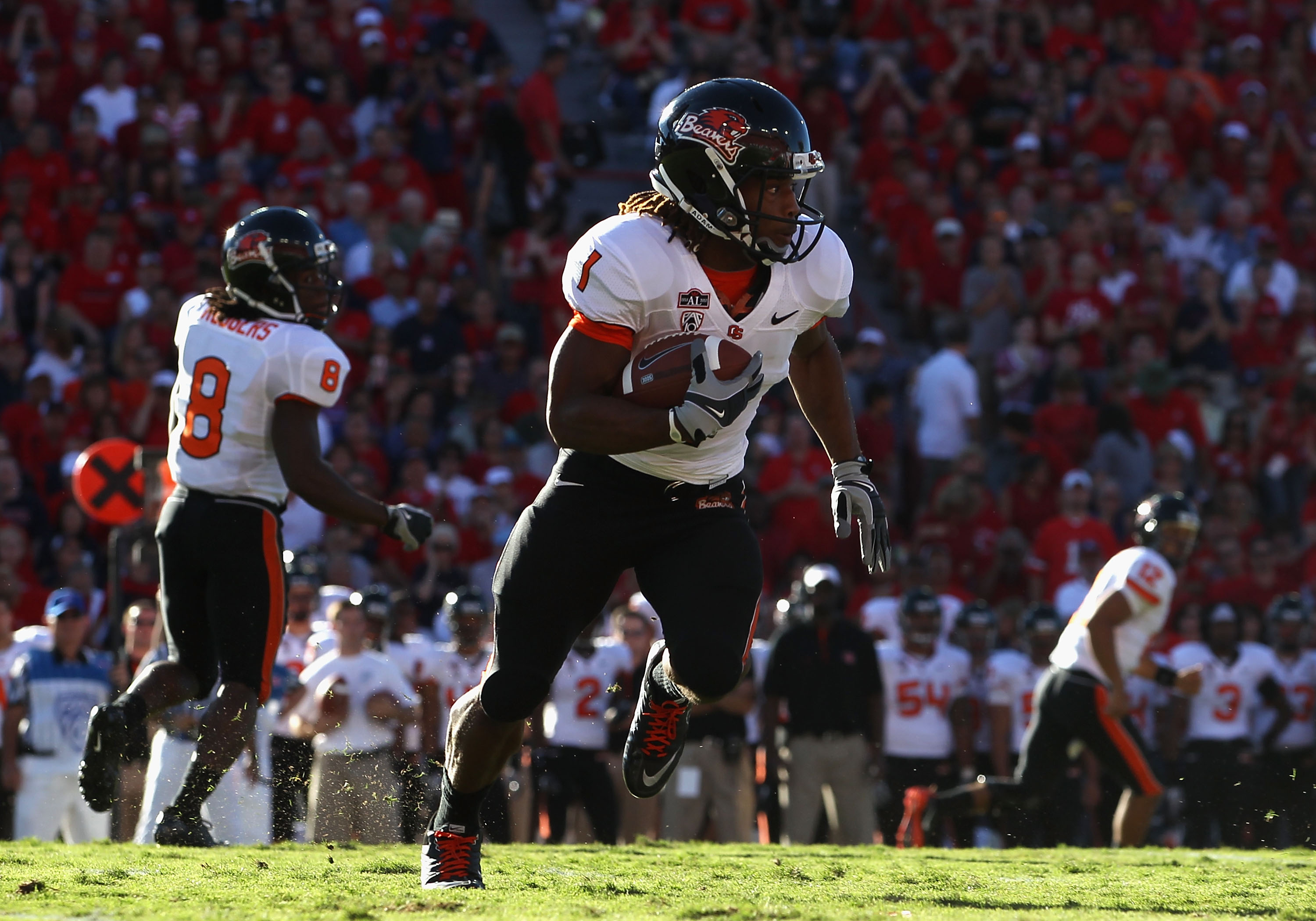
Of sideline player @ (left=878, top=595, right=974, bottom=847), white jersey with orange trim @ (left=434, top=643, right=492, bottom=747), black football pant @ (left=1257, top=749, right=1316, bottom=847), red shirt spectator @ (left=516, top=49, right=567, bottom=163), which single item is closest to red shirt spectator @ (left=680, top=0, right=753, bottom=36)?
red shirt spectator @ (left=516, top=49, right=567, bottom=163)

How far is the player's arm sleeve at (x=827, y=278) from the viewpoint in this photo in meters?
4.37

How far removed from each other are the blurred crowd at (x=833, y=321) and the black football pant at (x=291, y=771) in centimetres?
3

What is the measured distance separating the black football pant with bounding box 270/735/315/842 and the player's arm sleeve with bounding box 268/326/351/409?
9.67 feet

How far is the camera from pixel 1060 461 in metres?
11.4

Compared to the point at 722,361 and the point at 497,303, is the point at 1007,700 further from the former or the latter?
the point at 722,361

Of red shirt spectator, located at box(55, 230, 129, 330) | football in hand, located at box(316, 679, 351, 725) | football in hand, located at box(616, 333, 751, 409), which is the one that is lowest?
football in hand, located at box(316, 679, 351, 725)

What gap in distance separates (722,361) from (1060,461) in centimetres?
779

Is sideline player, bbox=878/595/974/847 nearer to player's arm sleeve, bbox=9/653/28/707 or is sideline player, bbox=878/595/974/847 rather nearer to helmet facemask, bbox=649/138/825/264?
player's arm sleeve, bbox=9/653/28/707

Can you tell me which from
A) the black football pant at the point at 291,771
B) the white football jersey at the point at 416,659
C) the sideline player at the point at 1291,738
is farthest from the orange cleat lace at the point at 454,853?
the sideline player at the point at 1291,738

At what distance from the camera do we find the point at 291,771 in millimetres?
8297

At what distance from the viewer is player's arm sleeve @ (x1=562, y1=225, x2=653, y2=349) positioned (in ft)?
13.5

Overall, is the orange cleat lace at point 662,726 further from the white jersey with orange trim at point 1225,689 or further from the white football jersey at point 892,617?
the white jersey with orange trim at point 1225,689

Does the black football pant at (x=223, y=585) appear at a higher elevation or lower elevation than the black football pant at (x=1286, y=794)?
higher

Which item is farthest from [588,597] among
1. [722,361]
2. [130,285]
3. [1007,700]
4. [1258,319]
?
[1258,319]
